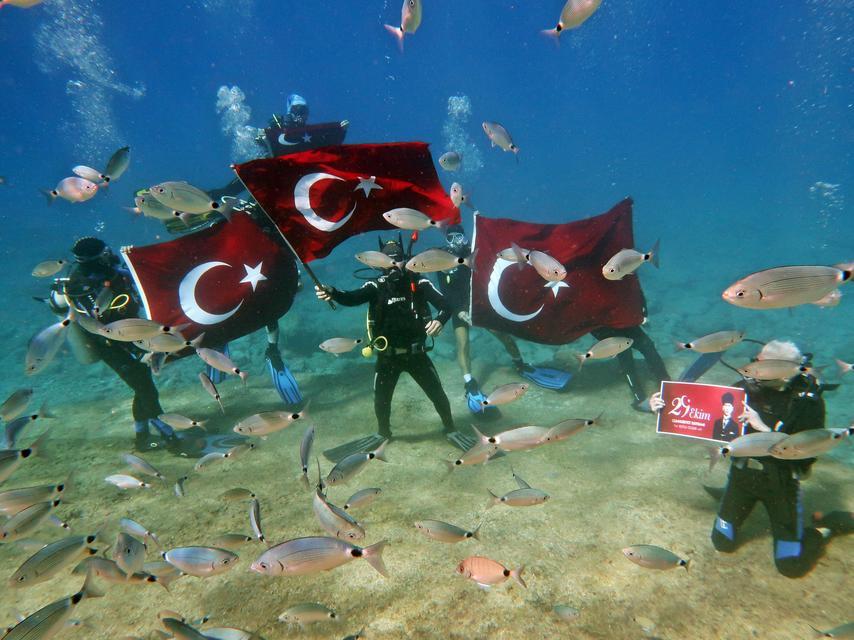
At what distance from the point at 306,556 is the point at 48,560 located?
1909 mm

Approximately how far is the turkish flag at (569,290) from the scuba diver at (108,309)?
5.83 m

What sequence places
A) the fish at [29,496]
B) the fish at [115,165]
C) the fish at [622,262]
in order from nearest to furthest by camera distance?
the fish at [29,496]
the fish at [622,262]
the fish at [115,165]

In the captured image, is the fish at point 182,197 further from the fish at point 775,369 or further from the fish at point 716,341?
the fish at point 775,369

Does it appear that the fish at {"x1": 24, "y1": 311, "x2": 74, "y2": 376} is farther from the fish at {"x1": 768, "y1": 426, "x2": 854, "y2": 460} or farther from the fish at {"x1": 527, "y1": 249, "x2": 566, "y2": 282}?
the fish at {"x1": 768, "y1": 426, "x2": 854, "y2": 460}

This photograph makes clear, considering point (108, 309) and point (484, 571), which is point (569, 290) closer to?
point (484, 571)

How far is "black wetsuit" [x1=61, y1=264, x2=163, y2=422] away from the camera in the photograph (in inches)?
236

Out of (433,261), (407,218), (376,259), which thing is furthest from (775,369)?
(376,259)

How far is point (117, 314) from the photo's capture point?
245 inches

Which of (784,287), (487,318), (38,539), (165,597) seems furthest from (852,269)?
(38,539)

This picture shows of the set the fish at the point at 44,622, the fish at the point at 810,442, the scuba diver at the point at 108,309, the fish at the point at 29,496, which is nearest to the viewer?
the fish at the point at 44,622

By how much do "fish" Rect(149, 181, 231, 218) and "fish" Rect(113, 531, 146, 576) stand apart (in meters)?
3.30

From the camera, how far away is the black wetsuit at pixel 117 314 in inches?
236

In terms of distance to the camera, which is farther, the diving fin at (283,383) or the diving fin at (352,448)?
the diving fin at (283,383)

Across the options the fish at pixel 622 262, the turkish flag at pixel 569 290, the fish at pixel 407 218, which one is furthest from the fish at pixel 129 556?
the turkish flag at pixel 569 290
